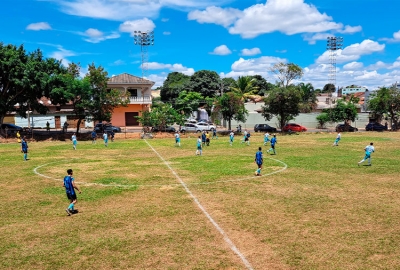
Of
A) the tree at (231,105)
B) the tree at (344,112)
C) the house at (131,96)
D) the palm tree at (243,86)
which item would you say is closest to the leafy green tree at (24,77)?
the house at (131,96)

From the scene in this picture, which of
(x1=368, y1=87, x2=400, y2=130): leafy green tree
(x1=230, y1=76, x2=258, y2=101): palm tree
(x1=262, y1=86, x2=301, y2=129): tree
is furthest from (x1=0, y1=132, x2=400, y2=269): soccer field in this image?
(x1=230, y1=76, x2=258, y2=101): palm tree

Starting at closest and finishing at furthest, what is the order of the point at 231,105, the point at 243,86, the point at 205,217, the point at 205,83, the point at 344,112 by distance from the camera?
1. the point at 205,217
2. the point at 231,105
3. the point at 344,112
4. the point at 243,86
5. the point at 205,83

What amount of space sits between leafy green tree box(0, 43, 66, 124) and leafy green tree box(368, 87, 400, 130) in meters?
47.3

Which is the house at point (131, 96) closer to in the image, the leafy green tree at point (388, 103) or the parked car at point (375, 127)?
the leafy green tree at point (388, 103)

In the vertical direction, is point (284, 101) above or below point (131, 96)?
below

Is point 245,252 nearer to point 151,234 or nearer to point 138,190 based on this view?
point 151,234

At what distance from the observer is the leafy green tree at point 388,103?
54500 mm

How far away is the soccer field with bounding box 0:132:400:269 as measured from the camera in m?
9.68

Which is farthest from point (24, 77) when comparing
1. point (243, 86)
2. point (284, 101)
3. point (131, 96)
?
point (243, 86)

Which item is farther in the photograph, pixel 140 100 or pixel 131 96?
pixel 131 96

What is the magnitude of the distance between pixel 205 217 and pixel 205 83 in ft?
236

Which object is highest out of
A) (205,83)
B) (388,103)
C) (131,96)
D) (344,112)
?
(205,83)

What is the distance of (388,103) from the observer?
2163 inches

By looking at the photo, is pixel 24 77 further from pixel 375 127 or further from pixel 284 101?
pixel 375 127
